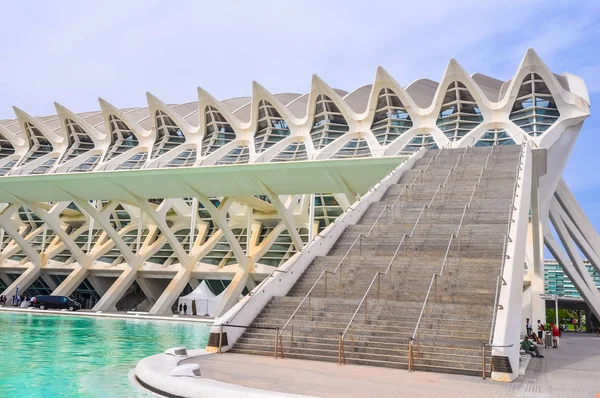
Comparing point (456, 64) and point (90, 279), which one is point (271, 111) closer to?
point (456, 64)

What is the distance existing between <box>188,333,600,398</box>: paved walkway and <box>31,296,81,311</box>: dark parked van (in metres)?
26.3

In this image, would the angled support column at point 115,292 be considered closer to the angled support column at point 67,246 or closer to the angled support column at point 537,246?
the angled support column at point 67,246

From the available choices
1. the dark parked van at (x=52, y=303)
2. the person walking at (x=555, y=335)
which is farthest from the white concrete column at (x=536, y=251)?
the dark parked van at (x=52, y=303)

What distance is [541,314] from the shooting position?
23391mm

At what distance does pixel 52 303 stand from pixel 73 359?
80.0 ft

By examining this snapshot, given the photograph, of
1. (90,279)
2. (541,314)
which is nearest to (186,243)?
(90,279)

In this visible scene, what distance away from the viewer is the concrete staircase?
31.0 feet

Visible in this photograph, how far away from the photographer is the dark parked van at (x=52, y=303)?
107 ft

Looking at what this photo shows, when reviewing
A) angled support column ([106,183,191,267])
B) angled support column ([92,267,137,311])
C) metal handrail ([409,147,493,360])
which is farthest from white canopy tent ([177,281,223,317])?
metal handrail ([409,147,493,360])

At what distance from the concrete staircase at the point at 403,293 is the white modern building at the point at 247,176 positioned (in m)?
10.4

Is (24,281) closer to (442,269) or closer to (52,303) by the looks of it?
(52,303)

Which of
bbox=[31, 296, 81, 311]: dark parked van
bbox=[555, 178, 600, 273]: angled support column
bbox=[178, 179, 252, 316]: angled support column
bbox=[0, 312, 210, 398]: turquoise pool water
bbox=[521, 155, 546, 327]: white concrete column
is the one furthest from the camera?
bbox=[555, 178, 600, 273]: angled support column

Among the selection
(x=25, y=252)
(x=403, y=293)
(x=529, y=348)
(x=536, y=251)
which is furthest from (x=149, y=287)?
(x=529, y=348)

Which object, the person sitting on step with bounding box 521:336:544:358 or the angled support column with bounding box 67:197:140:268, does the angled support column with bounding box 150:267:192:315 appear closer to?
the angled support column with bounding box 67:197:140:268
